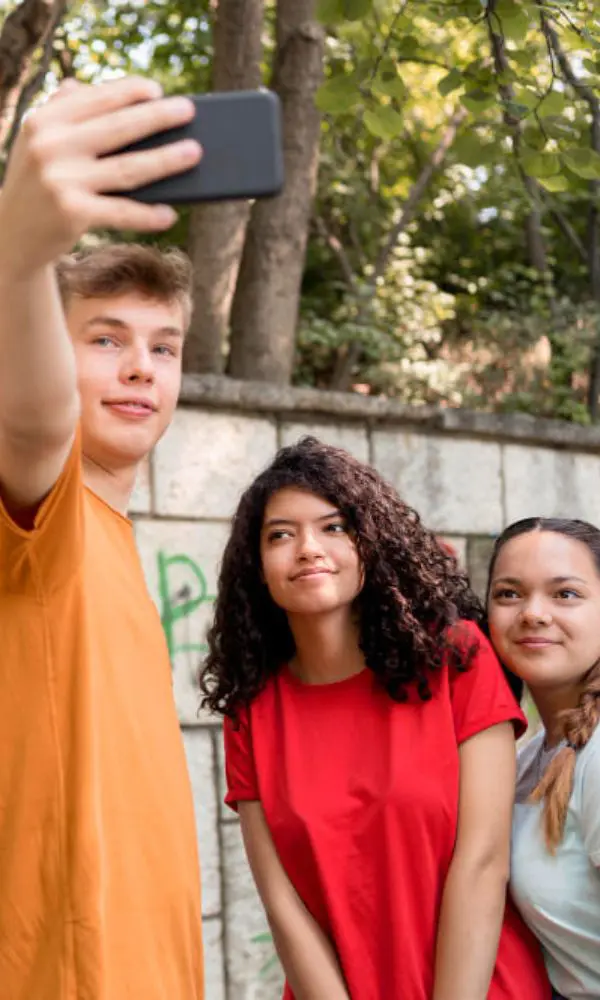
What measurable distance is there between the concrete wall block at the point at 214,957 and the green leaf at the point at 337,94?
2.67 meters

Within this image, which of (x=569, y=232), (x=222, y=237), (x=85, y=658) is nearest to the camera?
(x=85, y=658)

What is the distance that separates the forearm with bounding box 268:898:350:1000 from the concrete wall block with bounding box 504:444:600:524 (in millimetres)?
3208

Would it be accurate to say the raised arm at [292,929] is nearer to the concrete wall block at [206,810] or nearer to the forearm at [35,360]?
the forearm at [35,360]

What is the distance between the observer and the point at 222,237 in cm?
545

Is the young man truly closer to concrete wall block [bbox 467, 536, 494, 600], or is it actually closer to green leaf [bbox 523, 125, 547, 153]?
green leaf [bbox 523, 125, 547, 153]

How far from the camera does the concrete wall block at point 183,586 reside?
14.2 feet

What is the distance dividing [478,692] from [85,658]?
2.98 ft

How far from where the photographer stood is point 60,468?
1396 millimetres

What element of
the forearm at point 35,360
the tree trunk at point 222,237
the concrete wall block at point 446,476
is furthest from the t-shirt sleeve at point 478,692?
the tree trunk at point 222,237

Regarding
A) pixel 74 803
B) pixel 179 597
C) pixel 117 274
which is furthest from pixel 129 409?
pixel 179 597

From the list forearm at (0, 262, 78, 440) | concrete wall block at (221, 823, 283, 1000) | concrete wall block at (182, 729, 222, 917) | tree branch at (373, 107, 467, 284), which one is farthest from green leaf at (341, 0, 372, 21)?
tree branch at (373, 107, 467, 284)

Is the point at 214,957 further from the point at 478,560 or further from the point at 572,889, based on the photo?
the point at 572,889

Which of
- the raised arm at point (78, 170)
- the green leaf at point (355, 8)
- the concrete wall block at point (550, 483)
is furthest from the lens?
the concrete wall block at point (550, 483)

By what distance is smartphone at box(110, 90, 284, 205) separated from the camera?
1.06m
